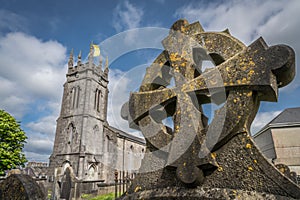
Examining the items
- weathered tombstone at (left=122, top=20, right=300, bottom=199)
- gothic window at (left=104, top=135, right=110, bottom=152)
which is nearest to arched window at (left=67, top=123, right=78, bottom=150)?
gothic window at (left=104, top=135, right=110, bottom=152)

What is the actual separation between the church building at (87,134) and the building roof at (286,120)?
2152cm

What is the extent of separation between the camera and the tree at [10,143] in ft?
69.7

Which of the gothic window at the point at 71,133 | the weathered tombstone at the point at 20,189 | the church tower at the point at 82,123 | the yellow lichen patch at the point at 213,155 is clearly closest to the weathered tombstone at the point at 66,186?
the weathered tombstone at the point at 20,189

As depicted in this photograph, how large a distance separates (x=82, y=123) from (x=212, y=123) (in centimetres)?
3133

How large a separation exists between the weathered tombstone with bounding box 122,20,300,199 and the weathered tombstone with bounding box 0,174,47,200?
1216 mm

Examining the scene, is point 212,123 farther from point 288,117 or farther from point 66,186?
point 288,117

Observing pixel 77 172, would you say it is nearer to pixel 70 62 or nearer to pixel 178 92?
pixel 70 62

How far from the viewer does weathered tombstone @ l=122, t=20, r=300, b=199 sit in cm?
227

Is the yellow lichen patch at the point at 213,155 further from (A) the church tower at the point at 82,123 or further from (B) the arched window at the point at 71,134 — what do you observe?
(B) the arched window at the point at 71,134

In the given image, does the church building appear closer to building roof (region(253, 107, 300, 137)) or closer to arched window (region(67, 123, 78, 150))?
arched window (region(67, 123, 78, 150))

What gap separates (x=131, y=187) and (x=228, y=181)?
1.48 meters

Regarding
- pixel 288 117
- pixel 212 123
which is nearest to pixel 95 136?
pixel 288 117

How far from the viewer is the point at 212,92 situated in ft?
9.16

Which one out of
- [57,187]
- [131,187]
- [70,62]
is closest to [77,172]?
[57,187]
